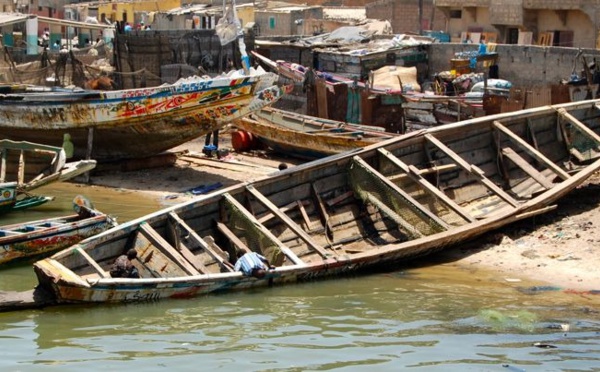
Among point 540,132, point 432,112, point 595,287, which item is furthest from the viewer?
point 432,112

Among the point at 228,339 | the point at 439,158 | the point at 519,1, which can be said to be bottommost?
the point at 228,339

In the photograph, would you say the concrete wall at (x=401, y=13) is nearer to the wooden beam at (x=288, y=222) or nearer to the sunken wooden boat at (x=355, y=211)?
the sunken wooden boat at (x=355, y=211)

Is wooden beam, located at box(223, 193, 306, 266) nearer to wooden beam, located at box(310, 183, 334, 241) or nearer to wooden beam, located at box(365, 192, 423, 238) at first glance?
wooden beam, located at box(310, 183, 334, 241)

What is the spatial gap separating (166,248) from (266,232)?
143 cm

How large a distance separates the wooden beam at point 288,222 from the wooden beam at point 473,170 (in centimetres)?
276

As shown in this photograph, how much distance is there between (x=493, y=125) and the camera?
17344 mm

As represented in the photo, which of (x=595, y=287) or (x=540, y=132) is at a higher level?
(x=540, y=132)

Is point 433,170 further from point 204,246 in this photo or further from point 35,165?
point 35,165

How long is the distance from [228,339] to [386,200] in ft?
14.0

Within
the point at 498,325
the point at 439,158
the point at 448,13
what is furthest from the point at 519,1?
the point at 498,325

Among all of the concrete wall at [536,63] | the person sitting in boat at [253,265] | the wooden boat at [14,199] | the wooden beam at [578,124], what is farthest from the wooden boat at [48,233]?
the concrete wall at [536,63]

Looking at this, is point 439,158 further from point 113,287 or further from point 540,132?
point 113,287

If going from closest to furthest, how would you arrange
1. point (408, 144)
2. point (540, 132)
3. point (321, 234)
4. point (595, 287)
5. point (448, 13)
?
point (595, 287) → point (321, 234) → point (408, 144) → point (540, 132) → point (448, 13)

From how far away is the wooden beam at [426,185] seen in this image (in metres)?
14.9
